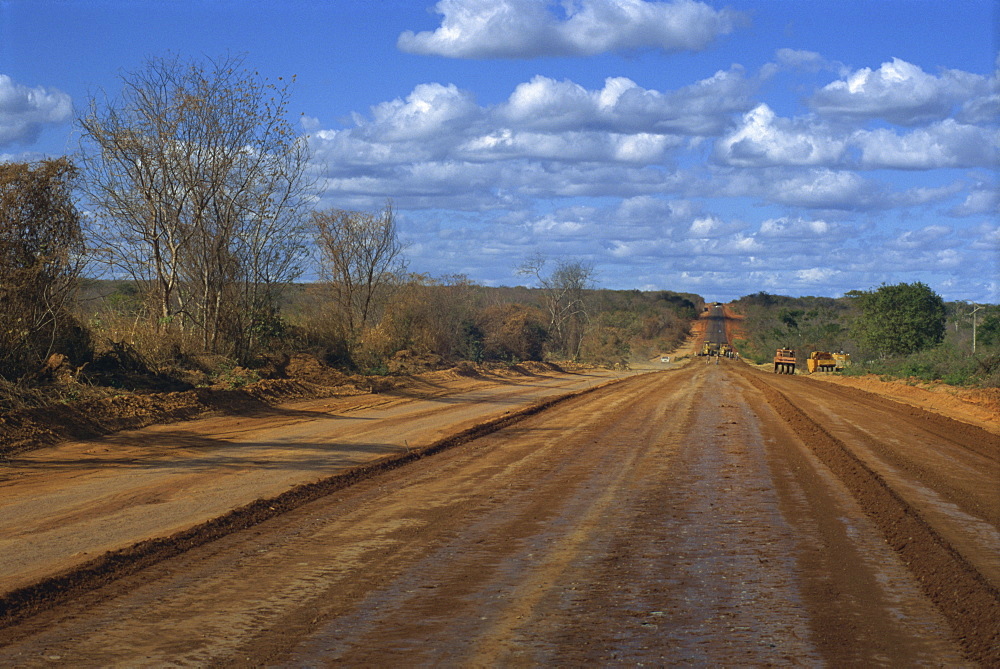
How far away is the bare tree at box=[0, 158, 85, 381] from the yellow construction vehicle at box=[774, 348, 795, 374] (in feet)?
174

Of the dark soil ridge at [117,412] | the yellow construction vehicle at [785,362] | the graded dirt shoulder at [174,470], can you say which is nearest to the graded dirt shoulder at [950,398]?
the graded dirt shoulder at [174,470]

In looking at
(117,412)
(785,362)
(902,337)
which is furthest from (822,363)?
(117,412)

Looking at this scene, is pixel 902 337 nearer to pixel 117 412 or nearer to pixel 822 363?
pixel 822 363

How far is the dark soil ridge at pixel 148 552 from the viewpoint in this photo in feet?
19.9

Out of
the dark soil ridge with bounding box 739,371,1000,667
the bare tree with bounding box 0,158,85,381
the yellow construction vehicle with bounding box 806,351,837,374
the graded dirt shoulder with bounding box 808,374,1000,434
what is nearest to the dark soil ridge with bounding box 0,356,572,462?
the bare tree with bounding box 0,158,85,381

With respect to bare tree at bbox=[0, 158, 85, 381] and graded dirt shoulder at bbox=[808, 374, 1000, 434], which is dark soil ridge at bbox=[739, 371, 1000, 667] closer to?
graded dirt shoulder at bbox=[808, 374, 1000, 434]

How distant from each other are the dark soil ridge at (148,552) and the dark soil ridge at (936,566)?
607cm

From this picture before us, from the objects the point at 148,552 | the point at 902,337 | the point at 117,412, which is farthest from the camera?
the point at 902,337

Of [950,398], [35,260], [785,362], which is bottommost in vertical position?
[950,398]

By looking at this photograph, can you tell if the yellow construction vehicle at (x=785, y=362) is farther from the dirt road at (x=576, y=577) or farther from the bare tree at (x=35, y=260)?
the bare tree at (x=35, y=260)

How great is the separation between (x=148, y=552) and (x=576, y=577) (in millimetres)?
3691

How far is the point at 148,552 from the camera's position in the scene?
7504 mm

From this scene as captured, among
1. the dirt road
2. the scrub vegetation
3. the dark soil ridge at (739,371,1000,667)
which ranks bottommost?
the dirt road

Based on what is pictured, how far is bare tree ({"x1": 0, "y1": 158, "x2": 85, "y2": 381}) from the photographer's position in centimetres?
1513
